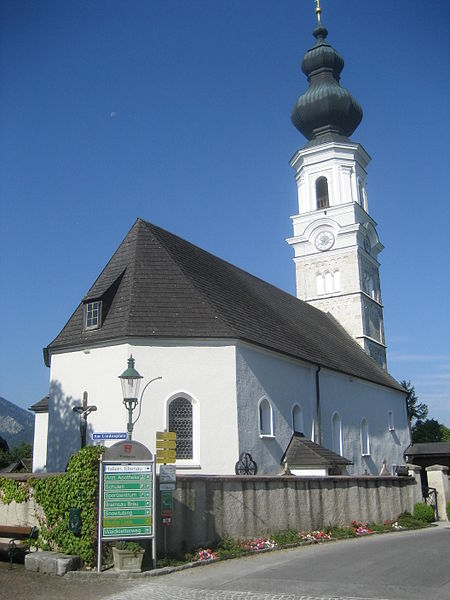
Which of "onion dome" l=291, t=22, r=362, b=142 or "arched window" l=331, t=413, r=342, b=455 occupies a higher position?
"onion dome" l=291, t=22, r=362, b=142

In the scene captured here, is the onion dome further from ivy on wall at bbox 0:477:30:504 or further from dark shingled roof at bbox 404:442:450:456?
ivy on wall at bbox 0:477:30:504

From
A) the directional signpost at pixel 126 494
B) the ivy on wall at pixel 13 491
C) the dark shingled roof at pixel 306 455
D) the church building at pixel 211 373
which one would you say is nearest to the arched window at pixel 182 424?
the church building at pixel 211 373

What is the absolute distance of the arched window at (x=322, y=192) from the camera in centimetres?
4055

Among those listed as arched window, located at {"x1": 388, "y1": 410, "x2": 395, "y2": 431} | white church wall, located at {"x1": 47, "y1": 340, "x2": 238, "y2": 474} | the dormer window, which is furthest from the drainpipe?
arched window, located at {"x1": 388, "y1": 410, "x2": 395, "y2": 431}

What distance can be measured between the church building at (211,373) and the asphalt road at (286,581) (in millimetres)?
3482

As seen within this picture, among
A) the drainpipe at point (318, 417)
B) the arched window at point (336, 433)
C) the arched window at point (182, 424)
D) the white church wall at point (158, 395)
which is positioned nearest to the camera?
the white church wall at point (158, 395)

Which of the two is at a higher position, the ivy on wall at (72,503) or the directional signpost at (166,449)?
the directional signpost at (166,449)

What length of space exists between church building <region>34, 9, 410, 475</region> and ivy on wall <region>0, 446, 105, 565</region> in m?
1.23

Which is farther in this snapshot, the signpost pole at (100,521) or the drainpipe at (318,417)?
the drainpipe at (318,417)

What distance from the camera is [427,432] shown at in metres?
49.7

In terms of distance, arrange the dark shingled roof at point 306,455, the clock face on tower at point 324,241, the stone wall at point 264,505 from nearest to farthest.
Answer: the stone wall at point 264,505 → the dark shingled roof at point 306,455 → the clock face on tower at point 324,241

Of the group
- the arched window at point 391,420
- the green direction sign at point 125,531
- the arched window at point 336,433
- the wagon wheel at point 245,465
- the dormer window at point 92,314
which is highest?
the dormer window at point 92,314

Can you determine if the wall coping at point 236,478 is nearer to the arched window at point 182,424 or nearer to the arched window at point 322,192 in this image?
the arched window at point 182,424

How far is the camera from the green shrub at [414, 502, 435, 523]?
65.8 feet
